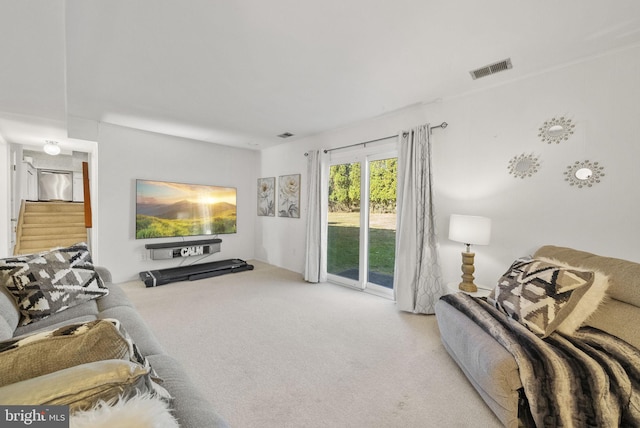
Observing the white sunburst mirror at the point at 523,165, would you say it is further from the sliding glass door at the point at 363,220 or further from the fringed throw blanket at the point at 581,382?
the fringed throw blanket at the point at 581,382

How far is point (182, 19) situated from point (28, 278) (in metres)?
2.04

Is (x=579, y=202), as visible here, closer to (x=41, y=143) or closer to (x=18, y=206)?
(x=41, y=143)

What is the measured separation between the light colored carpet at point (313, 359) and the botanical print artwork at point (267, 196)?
2.12 m

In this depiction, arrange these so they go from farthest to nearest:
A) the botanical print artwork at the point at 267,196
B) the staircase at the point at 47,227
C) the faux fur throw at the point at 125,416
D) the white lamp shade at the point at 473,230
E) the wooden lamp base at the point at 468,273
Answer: the botanical print artwork at the point at 267,196 → the staircase at the point at 47,227 → the wooden lamp base at the point at 468,273 → the white lamp shade at the point at 473,230 → the faux fur throw at the point at 125,416

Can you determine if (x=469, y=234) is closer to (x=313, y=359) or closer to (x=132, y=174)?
(x=313, y=359)

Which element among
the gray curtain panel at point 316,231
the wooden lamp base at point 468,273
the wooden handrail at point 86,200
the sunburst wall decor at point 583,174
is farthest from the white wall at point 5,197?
the sunburst wall decor at point 583,174

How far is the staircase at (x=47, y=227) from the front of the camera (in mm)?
Answer: 5004

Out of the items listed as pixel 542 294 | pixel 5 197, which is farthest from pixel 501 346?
pixel 5 197

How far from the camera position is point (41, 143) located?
433cm

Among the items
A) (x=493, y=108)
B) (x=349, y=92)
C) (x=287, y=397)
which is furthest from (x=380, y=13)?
(x=287, y=397)

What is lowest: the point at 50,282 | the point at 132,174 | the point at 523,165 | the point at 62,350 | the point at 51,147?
the point at 50,282

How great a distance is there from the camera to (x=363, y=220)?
3895 millimetres

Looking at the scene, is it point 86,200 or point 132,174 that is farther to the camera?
point 132,174

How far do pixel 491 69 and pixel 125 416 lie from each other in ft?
10.4
